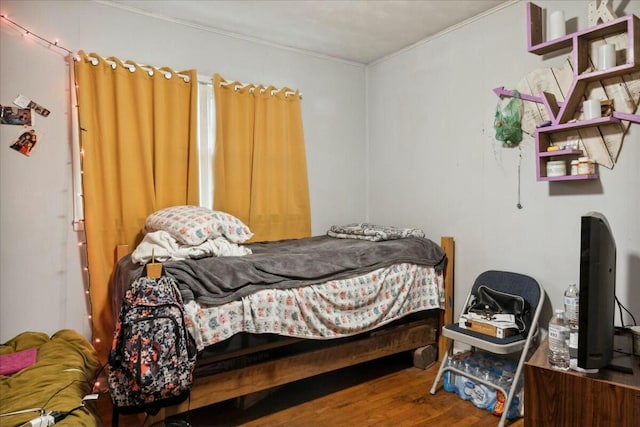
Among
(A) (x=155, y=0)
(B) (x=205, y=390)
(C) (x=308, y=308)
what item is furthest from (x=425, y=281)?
(A) (x=155, y=0)

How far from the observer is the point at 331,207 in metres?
3.58

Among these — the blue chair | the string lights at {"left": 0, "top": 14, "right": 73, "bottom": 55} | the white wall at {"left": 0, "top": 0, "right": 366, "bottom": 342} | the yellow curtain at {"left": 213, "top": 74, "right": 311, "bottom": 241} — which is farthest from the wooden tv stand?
the string lights at {"left": 0, "top": 14, "right": 73, "bottom": 55}

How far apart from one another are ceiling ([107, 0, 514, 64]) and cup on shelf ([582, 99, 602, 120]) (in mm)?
912

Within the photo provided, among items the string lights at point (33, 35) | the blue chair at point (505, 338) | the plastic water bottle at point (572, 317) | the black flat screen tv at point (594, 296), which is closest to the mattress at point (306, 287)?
the blue chair at point (505, 338)

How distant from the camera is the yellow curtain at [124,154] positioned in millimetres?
2449

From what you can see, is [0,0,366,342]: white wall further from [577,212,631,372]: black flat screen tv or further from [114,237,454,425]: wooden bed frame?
[577,212,631,372]: black flat screen tv

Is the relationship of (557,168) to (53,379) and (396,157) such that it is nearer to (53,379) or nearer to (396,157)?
(396,157)

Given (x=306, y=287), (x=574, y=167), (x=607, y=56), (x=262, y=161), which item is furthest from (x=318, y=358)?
(x=607, y=56)

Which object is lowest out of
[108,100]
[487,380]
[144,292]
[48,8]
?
[487,380]

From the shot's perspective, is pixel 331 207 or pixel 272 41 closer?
pixel 272 41

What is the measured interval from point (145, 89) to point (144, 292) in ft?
4.88

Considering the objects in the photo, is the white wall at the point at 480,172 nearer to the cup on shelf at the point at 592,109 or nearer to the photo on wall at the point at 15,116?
the cup on shelf at the point at 592,109

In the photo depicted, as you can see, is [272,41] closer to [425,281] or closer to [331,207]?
[331,207]

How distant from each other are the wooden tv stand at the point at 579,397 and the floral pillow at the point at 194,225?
1.62 m
